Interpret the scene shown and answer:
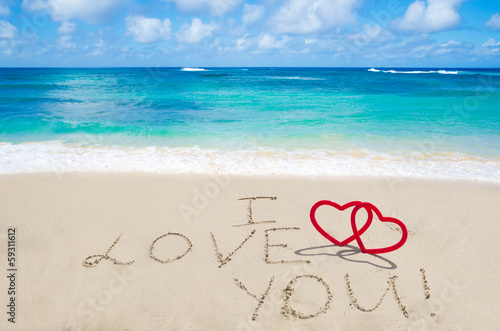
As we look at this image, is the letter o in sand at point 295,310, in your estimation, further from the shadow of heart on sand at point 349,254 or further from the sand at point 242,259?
the shadow of heart on sand at point 349,254

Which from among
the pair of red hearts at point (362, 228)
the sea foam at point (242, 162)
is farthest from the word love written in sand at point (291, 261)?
the sea foam at point (242, 162)

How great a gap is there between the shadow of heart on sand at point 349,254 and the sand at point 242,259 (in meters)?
0.02

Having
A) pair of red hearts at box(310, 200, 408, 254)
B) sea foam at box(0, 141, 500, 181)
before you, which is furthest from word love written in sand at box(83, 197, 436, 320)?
sea foam at box(0, 141, 500, 181)

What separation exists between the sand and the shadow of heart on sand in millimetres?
15

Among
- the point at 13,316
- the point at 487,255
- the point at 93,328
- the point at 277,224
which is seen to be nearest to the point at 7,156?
the point at 13,316

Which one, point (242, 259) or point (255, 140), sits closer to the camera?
point (242, 259)

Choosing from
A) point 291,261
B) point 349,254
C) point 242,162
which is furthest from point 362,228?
point 242,162

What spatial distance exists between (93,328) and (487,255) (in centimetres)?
464

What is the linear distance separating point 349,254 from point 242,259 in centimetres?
138

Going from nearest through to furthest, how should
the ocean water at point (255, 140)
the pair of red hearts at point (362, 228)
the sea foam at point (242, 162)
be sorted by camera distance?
the pair of red hearts at point (362, 228) < the sea foam at point (242, 162) < the ocean water at point (255, 140)

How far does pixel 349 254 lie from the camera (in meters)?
3.84

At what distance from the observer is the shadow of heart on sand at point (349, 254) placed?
12.0 ft

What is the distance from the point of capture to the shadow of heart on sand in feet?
12.0

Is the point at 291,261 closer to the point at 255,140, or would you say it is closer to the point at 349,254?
the point at 349,254
